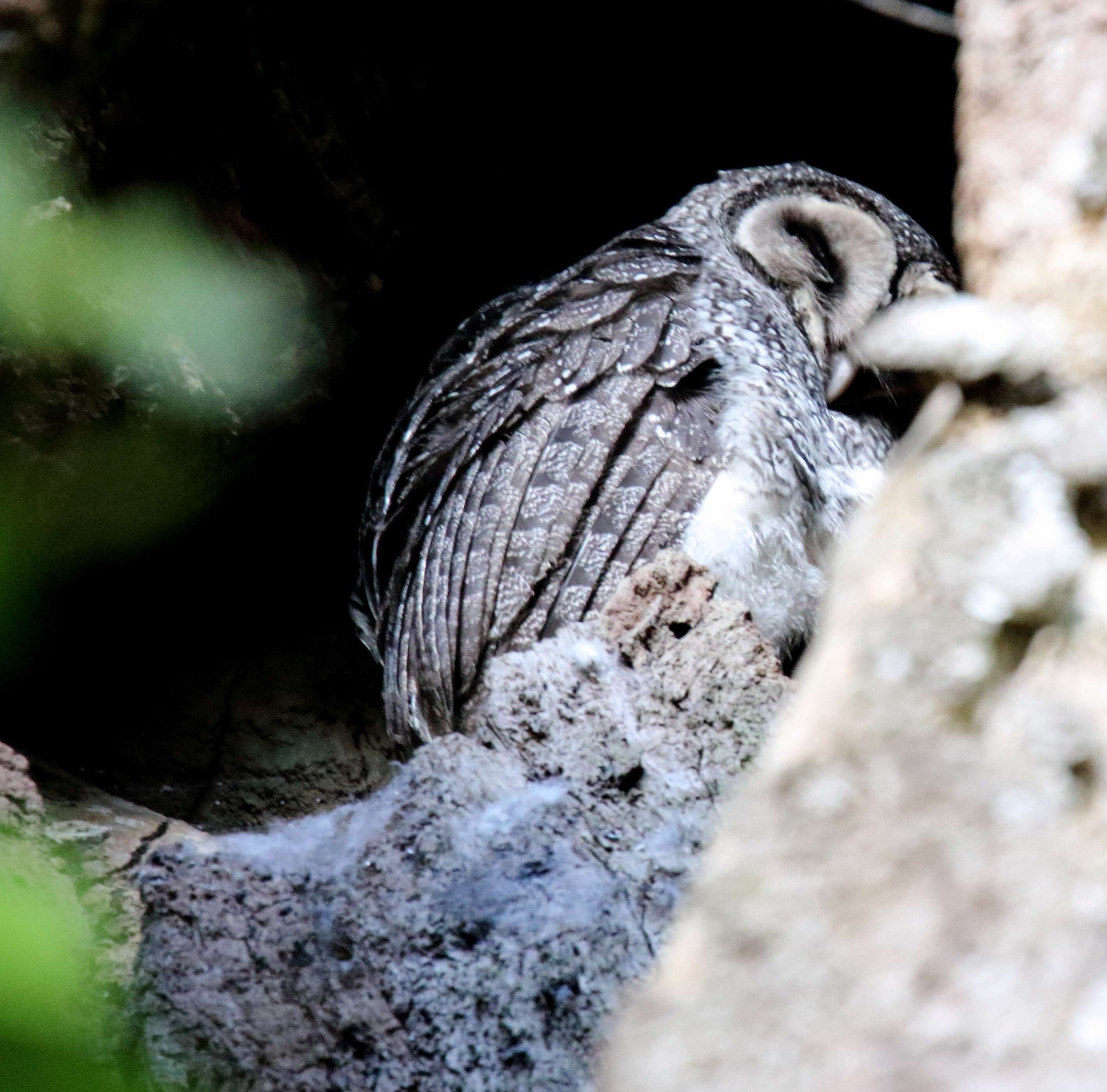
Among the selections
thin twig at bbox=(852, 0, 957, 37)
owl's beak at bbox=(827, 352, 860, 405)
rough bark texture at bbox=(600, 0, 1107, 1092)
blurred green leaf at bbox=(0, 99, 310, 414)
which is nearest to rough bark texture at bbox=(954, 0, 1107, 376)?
rough bark texture at bbox=(600, 0, 1107, 1092)

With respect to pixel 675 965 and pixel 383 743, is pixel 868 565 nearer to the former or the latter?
pixel 675 965

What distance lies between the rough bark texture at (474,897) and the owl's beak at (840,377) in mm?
1154

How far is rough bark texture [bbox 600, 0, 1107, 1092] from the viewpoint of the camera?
691mm

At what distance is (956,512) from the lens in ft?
2.80

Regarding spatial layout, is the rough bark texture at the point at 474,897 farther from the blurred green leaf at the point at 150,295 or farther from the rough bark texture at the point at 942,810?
the blurred green leaf at the point at 150,295

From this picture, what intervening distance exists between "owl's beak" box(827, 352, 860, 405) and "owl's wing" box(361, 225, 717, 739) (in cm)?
43

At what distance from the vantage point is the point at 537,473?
2520 mm

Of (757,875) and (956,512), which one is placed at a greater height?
(956,512)

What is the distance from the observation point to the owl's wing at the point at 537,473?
2418mm

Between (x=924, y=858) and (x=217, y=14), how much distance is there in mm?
2473

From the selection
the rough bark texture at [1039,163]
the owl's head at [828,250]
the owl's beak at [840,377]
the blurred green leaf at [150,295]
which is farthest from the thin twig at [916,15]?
the owl's head at [828,250]

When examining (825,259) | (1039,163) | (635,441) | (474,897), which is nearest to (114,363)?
(635,441)

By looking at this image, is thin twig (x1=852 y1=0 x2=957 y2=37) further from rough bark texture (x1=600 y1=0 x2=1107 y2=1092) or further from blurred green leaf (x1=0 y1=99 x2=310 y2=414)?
blurred green leaf (x1=0 y1=99 x2=310 y2=414)

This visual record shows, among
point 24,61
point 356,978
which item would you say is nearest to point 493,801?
point 356,978
